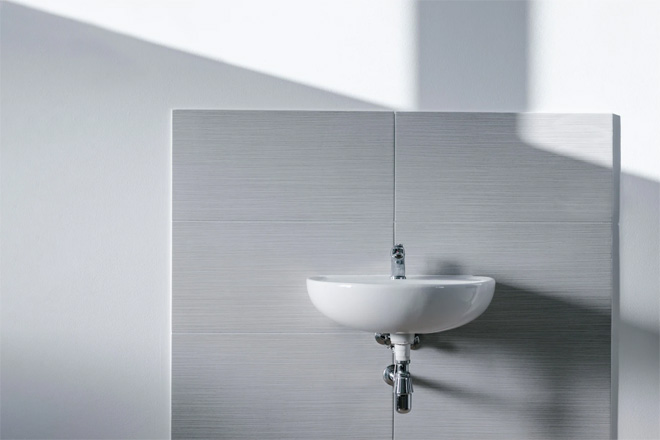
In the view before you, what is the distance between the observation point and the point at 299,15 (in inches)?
72.7

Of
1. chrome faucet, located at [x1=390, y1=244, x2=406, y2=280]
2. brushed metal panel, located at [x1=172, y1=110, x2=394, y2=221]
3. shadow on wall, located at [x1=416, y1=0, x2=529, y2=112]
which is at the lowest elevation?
chrome faucet, located at [x1=390, y1=244, x2=406, y2=280]

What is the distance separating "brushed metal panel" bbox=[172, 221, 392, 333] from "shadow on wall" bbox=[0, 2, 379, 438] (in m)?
0.08

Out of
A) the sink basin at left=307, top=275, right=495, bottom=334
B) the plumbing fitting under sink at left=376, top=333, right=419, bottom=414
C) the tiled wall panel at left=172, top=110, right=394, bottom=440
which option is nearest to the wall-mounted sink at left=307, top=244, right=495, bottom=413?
the sink basin at left=307, top=275, right=495, bottom=334

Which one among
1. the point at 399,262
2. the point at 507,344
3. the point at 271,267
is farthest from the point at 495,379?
the point at 271,267

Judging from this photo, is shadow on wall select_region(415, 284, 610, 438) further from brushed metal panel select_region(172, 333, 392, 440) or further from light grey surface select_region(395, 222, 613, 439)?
brushed metal panel select_region(172, 333, 392, 440)

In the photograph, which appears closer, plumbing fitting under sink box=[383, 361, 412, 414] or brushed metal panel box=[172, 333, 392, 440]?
plumbing fitting under sink box=[383, 361, 412, 414]

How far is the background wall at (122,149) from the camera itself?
6.00ft

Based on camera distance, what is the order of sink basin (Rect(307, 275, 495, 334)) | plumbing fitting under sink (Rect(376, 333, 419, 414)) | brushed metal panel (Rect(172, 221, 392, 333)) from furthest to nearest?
brushed metal panel (Rect(172, 221, 392, 333)) < plumbing fitting under sink (Rect(376, 333, 419, 414)) < sink basin (Rect(307, 275, 495, 334))

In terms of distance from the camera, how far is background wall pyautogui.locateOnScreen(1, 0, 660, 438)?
1.83m

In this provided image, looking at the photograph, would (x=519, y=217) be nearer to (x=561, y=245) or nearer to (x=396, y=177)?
(x=561, y=245)

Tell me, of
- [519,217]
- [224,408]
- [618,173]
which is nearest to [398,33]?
[519,217]

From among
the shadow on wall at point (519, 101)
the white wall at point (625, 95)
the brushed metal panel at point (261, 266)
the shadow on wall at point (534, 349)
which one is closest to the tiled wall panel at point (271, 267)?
the brushed metal panel at point (261, 266)

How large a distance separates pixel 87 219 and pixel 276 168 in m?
0.61

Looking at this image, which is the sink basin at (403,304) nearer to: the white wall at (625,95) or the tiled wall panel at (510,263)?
the tiled wall panel at (510,263)
